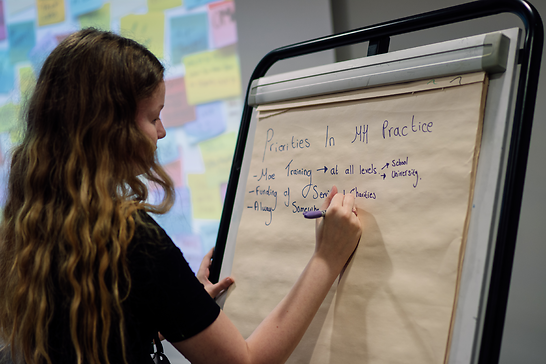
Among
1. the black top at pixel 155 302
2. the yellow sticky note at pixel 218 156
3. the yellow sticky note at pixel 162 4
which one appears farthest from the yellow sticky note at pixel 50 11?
the black top at pixel 155 302

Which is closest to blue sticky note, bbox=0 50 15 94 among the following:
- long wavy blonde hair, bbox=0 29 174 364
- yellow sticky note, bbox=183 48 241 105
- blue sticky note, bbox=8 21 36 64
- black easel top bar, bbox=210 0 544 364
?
blue sticky note, bbox=8 21 36 64

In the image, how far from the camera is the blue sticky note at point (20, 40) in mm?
2004

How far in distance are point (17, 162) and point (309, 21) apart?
116 centimetres

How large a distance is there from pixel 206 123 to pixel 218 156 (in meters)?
0.16

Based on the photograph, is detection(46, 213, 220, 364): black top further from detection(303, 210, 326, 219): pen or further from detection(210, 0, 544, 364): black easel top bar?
detection(210, 0, 544, 364): black easel top bar

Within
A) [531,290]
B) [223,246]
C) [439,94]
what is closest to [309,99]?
[439,94]

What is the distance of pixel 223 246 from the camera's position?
912 millimetres

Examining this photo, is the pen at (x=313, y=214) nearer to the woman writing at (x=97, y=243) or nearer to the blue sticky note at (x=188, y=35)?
the woman writing at (x=97, y=243)

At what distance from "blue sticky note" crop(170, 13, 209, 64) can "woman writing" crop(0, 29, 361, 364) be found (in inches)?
47.8

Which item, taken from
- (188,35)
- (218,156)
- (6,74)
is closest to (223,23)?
(188,35)

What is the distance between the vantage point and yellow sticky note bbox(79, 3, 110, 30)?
1.88 m

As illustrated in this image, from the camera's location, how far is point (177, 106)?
72.2 inches

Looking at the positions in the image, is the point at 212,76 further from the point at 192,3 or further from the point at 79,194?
the point at 79,194

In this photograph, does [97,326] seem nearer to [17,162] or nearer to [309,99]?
[17,162]
